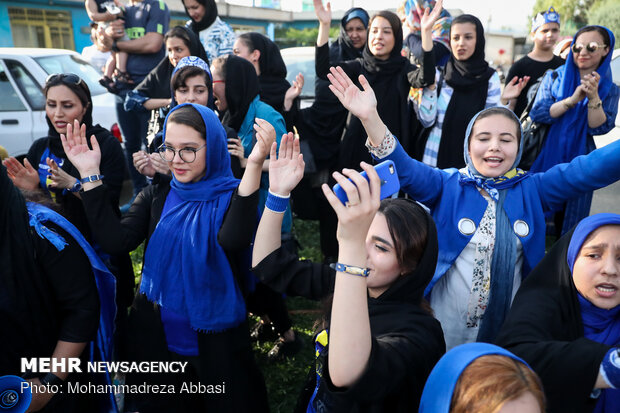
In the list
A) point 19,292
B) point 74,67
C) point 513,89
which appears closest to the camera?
point 19,292

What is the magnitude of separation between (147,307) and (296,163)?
96cm

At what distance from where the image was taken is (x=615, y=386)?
1.28m

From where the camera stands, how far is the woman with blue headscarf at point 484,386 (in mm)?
1000

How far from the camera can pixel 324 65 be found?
138 inches

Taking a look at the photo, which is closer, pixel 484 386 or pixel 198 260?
pixel 484 386

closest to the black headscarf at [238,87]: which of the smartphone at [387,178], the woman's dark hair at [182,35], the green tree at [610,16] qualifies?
the woman's dark hair at [182,35]

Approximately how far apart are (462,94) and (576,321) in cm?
226

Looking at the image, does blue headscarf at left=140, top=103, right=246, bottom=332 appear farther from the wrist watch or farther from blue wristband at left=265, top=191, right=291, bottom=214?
the wrist watch

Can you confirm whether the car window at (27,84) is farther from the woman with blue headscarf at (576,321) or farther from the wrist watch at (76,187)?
the woman with blue headscarf at (576,321)

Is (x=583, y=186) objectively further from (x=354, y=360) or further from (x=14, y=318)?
(x=14, y=318)

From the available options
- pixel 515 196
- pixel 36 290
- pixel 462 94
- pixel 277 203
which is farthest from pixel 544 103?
pixel 36 290

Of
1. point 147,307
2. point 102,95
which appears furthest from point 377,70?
point 102,95

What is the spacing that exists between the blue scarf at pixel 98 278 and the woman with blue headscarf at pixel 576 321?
5.07 feet

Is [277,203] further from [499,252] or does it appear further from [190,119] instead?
[499,252]
